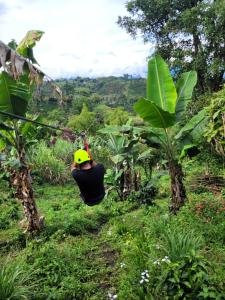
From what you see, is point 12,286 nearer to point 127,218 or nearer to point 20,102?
point 20,102

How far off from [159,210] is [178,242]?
3.28 meters

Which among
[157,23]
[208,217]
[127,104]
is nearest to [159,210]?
[208,217]

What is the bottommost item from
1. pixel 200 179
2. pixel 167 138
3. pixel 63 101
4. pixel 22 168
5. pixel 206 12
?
pixel 200 179

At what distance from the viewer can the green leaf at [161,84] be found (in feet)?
20.9

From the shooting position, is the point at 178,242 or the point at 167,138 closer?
the point at 178,242

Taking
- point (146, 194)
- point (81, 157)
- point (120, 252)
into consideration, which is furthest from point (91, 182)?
point (146, 194)

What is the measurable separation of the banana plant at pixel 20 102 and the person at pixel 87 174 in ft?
5.41

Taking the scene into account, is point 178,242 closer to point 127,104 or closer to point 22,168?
point 22,168

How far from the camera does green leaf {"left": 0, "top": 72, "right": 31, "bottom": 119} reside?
5.61 meters

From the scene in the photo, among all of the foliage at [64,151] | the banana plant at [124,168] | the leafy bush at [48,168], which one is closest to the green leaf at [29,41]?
the banana plant at [124,168]

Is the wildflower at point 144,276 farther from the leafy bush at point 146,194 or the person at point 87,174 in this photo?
the leafy bush at point 146,194

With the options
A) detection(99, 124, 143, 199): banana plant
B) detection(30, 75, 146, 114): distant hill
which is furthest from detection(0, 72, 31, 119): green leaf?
detection(30, 75, 146, 114): distant hill

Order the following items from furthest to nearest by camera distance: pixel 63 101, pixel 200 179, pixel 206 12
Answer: pixel 206 12 < pixel 200 179 < pixel 63 101

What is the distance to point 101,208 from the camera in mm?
8875
